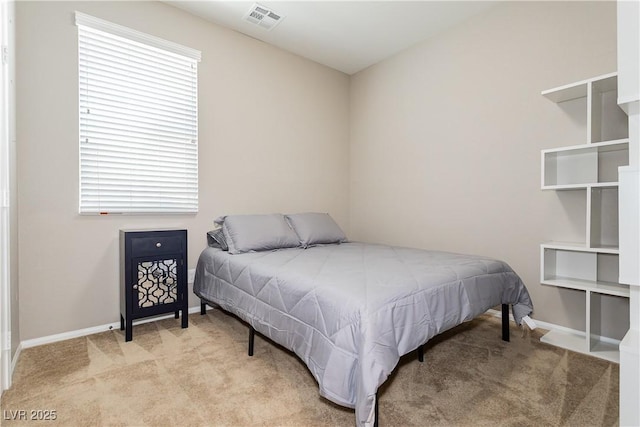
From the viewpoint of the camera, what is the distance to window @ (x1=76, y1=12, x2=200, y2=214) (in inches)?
94.6

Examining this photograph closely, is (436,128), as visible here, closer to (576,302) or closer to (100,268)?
(576,302)

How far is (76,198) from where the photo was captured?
7.73 feet

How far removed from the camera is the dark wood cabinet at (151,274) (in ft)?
7.52

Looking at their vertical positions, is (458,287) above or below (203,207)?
below

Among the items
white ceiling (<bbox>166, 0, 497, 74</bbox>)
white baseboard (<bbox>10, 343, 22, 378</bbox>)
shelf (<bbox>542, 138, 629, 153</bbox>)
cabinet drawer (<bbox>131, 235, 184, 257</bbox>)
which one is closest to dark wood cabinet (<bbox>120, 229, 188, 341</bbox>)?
cabinet drawer (<bbox>131, 235, 184, 257</bbox>)

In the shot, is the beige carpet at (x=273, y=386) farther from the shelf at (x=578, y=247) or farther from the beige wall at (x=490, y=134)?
the beige wall at (x=490, y=134)

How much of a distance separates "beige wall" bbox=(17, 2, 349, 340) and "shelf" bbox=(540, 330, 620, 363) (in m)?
2.47

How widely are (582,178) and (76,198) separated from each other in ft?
12.3

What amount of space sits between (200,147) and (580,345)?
338cm

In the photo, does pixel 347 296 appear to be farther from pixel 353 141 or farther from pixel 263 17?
pixel 353 141

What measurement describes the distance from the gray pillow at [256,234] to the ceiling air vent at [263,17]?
185 centimetres

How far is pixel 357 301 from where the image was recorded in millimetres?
1364

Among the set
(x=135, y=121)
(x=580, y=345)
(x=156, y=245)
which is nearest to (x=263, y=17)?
(x=135, y=121)

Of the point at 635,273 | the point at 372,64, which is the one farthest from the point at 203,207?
the point at 635,273
